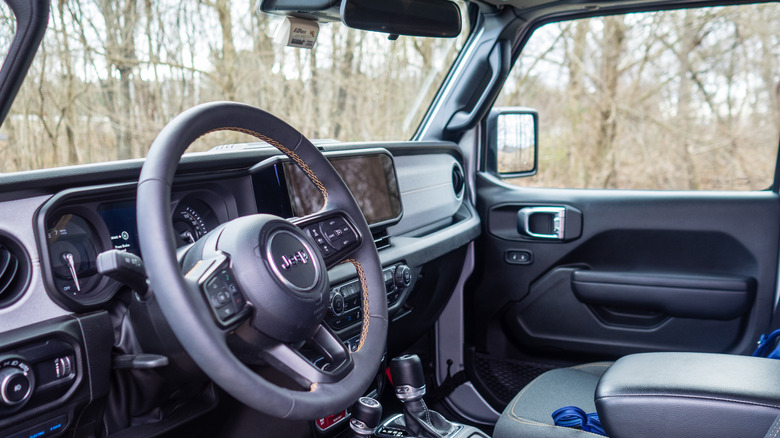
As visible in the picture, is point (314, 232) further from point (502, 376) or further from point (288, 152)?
point (502, 376)

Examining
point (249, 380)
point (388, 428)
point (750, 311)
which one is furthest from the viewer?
point (750, 311)

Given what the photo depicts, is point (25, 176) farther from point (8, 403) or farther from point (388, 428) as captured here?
point (388, 428)

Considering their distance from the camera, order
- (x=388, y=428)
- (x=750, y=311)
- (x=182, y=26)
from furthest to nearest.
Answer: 1. (x=182, y=26)
2. (x=750, y=311)
3. (x=388, y=428)

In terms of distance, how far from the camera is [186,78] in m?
2.82

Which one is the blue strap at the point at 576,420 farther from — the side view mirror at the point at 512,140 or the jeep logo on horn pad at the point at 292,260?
the side view mirror at the point at 512,140

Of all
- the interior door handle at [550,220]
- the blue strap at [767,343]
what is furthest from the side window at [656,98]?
the blue strap at [767,343]

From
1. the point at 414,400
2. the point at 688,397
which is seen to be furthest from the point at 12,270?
the point at 688,397

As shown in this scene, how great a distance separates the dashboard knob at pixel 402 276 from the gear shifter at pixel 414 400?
0.20 m

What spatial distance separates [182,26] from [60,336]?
1.99 metres

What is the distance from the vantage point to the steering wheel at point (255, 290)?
3.00 feet

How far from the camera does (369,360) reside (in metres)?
1.20

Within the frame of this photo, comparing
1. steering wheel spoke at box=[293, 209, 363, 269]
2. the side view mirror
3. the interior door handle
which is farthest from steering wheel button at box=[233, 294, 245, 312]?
the side view mirror

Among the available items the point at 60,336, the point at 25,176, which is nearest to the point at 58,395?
the point at 60,336

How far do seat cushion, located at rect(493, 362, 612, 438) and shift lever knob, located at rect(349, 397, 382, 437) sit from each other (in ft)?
1.06
